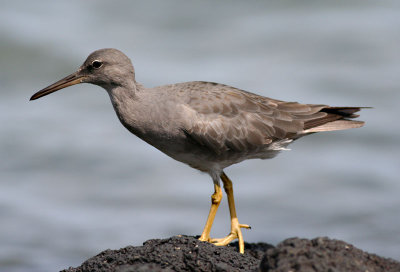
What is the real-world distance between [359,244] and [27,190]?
6.70 m

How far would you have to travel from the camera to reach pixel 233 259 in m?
6.70

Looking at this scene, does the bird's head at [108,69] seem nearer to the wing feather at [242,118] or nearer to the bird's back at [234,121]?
the bird's back at [234,121]

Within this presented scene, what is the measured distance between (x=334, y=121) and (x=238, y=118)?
151 centimetres

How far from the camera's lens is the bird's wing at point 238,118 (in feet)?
28.2

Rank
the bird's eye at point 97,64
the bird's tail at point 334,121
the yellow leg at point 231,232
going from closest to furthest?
the bird's eye at point 97,64
the yellow leg at point 231,232
the bird's tail at point 334,121

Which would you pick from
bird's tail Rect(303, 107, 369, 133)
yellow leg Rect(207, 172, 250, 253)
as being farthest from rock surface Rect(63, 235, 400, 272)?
bird's tail Rect(303, 107, 369, 133)

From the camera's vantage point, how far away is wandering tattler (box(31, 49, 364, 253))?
27.5ft

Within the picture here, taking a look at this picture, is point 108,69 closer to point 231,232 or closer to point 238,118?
point 238,118

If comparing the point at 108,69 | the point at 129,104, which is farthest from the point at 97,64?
the point at 129,104

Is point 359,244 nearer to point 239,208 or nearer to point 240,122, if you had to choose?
point 239,208

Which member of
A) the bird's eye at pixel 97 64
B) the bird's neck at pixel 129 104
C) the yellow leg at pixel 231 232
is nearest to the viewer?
the bird's neck at pixel 129 104

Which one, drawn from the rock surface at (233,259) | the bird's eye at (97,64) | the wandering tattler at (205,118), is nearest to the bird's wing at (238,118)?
the wandering tattler at (205,118)

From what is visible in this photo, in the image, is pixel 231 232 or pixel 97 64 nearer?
pixel 97 64

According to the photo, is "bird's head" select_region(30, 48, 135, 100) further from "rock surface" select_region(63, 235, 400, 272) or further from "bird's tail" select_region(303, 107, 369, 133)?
"bird's tail" select_region(303, 107, 369, 133)
